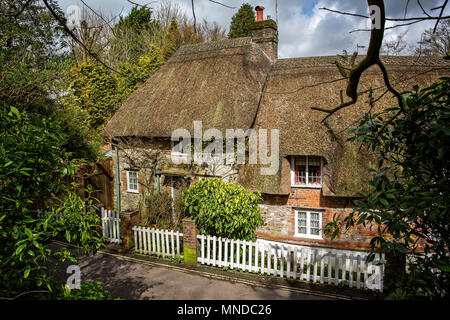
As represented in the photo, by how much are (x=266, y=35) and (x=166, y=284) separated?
444 inches

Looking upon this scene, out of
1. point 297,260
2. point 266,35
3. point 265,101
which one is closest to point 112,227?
point 297,260

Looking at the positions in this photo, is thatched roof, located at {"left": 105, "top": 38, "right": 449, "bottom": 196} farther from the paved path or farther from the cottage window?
the paved path

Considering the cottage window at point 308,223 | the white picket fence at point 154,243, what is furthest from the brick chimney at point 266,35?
the white picket fence at point 154,243

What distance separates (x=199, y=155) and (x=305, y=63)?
5.95m

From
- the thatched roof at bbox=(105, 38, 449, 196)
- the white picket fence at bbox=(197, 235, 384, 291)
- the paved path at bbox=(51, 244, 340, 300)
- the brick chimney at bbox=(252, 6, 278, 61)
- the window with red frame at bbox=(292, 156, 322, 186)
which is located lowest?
the paved path at bbox=(51, 244, 340, 300)

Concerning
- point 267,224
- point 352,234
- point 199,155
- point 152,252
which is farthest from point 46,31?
point 352,234

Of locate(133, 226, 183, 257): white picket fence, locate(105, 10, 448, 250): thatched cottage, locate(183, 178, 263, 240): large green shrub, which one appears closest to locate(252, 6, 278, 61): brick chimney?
locate(105, 10, 448, 250): thatched cottage

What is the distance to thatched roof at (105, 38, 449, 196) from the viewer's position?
945cm

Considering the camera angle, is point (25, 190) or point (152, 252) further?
point (152, 252)

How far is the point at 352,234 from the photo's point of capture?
9469mm

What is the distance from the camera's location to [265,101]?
11219mm

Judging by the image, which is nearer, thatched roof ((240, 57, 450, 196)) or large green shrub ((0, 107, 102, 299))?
large green shrub ((0, 107, 102, 299))

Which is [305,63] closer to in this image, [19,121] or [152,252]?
→ [152,252]

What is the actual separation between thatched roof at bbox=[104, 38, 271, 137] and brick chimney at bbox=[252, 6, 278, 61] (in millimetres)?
814
